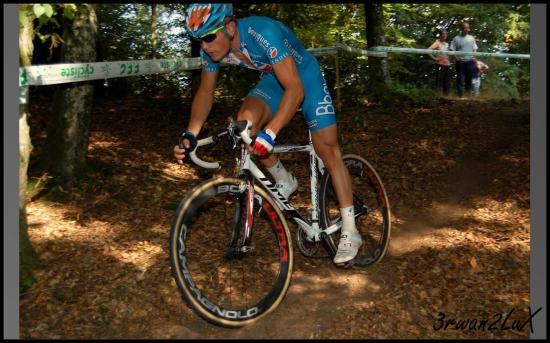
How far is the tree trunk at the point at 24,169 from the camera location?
13.6ft

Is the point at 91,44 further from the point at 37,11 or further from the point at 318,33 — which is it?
the point at 318,33

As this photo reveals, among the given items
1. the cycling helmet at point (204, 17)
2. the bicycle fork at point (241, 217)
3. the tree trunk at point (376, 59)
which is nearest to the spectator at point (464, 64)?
the tree trunk at point (376, 59)

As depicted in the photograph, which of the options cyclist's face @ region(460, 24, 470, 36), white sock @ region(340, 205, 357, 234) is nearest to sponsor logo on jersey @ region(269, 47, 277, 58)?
white sock @ region(340, 205, 357, 234)

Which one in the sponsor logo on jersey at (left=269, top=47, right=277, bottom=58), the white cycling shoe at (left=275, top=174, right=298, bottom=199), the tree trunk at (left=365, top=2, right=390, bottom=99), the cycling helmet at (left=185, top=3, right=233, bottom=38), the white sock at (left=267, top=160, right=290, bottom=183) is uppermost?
the tree trunk at (left=365, top=2, right=390, bottom=99)

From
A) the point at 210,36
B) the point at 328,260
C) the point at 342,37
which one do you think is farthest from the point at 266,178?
the point at 342,37

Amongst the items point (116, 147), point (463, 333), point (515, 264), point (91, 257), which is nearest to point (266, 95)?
point (91, 257)

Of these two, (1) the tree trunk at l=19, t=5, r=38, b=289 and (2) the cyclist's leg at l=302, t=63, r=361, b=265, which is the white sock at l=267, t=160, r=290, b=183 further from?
(1) the tree trunk at l=19, t=5, r=38, b=289

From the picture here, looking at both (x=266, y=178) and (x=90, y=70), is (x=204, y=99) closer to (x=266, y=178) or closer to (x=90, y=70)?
(x=266, y=178)

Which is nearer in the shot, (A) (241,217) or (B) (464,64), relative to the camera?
(A) (241,217)

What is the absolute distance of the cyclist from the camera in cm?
376

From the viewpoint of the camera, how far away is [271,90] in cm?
456

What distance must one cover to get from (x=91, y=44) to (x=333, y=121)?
10.9 ft

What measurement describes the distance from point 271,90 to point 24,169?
234 cm

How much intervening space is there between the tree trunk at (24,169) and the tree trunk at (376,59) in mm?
8551
